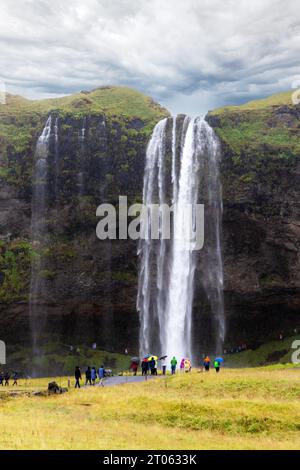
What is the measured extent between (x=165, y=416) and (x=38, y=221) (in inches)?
1624

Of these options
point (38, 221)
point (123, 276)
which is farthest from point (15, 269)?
point (123, 276)

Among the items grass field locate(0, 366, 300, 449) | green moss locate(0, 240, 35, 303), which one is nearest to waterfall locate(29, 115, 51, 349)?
green moss locate(0, 240, 35, 303)

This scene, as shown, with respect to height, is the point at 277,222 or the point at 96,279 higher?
the point at 277,222

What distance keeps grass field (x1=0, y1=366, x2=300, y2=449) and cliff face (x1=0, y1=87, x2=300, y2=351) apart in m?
27.7

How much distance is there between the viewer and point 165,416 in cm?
1930

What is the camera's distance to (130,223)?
5466 cm

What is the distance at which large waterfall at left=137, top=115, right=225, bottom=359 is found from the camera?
172 ft

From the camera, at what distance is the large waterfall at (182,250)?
172 feet

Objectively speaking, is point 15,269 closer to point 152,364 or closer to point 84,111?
point 84,111
